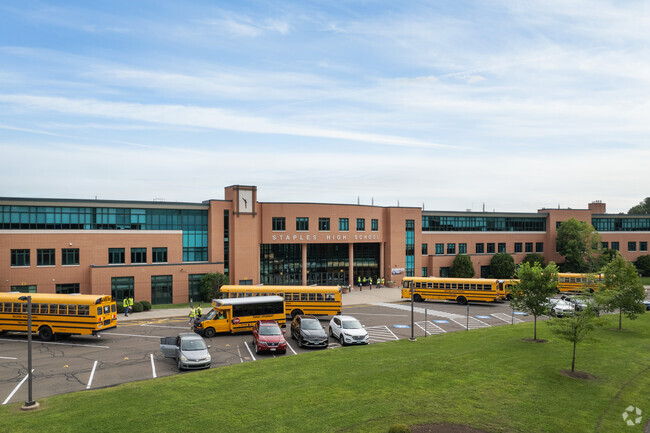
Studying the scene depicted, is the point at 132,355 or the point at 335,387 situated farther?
the point at 132,355

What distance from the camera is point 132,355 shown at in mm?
28516

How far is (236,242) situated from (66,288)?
19145mm

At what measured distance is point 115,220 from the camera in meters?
53.0

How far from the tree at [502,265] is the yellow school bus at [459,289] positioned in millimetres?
21122

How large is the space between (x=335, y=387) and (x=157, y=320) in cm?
2668

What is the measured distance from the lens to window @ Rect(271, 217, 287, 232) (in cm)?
6141

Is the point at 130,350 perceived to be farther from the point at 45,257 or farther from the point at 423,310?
the point at 423,310

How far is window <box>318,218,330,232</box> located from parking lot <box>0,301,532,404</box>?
19.6 m

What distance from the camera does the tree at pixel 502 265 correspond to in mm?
73250

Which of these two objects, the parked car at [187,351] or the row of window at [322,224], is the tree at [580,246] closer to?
the row of window at [322,224]

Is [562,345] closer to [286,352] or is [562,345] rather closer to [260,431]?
[286,352]

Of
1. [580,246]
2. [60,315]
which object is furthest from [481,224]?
[60,315]

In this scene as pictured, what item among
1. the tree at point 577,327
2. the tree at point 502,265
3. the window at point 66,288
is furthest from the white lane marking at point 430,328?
the tree at point 502,265

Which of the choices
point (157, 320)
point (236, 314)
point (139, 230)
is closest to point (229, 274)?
point (139, 230)
